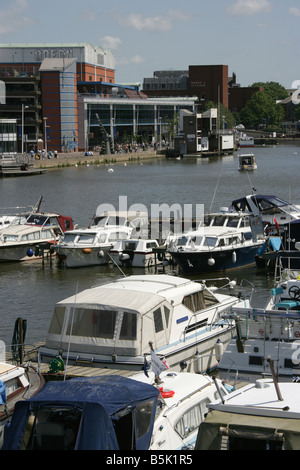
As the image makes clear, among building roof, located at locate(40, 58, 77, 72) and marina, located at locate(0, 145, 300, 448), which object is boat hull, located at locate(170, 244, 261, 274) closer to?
marina, located at locate(0, 145, 300, 448)

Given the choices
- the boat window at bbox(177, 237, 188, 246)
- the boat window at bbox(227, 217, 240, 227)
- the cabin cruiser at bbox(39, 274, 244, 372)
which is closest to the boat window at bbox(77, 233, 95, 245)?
the boat window at bbox(177, 237, 188, 246)

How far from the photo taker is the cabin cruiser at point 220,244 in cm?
2525

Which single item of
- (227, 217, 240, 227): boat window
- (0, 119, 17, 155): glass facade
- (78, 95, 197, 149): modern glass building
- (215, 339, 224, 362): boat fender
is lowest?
(215, 339, 224, 362): boat fender

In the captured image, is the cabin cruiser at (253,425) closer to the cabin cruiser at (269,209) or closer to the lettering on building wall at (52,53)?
the cabin cruiser at (269,209)

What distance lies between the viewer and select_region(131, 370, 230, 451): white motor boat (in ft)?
30.0

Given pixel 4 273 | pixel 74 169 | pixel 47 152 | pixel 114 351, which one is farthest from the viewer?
pixel 47 152

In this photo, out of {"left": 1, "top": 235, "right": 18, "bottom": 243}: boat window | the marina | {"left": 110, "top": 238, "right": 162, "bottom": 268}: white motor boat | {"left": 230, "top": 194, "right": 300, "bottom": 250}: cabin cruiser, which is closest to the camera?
the marina

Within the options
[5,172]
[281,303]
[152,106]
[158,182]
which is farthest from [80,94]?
[281,303]

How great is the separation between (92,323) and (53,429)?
5.41 meters

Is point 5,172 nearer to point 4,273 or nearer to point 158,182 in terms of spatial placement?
point 158,182

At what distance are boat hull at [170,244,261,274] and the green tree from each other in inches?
6241

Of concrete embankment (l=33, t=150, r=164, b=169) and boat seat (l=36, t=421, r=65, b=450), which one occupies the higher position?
concrete embankment (l=33, t=150, r=164, b=169)

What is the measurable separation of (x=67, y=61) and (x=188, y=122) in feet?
64.8

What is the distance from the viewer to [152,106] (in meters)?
127
